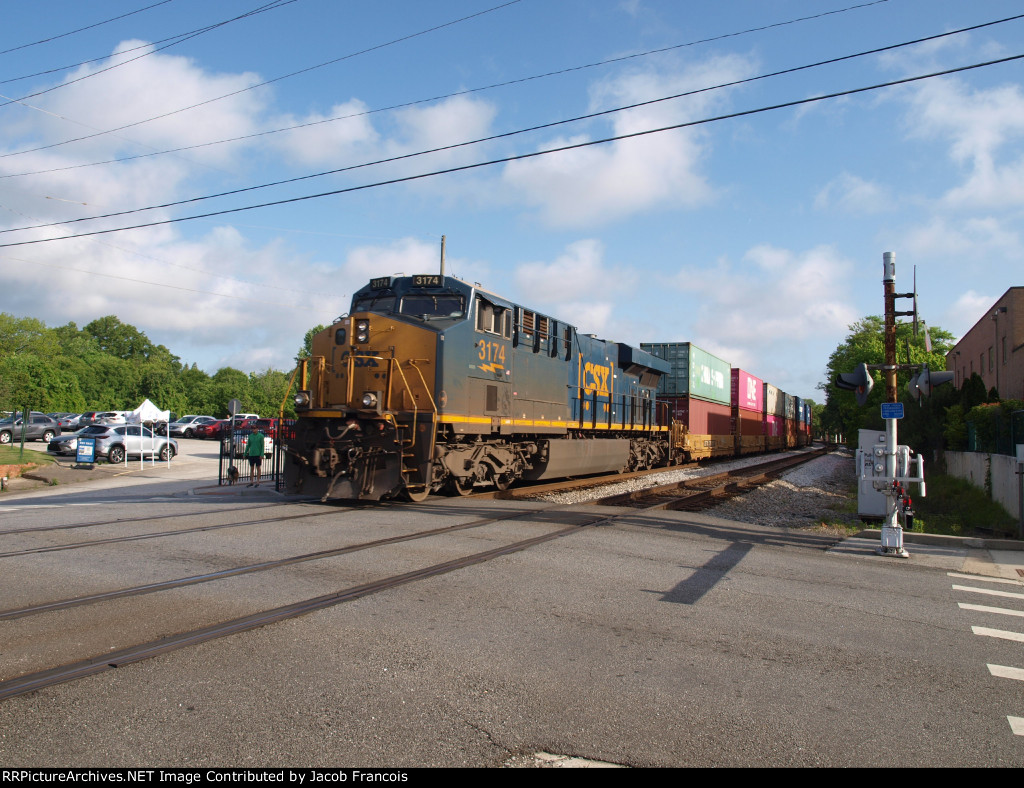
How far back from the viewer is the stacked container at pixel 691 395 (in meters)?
26.9

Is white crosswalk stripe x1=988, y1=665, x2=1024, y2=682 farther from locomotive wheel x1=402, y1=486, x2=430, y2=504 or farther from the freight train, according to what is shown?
locomotive wheel x1=402, y1=486, x2=430, y2=504

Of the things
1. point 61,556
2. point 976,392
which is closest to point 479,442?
point 61,556

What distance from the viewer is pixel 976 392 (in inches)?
853

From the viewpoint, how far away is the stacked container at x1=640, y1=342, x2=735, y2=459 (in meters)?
26.9

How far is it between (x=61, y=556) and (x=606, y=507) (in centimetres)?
878

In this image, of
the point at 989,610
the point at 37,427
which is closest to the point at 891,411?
the point at 989,610

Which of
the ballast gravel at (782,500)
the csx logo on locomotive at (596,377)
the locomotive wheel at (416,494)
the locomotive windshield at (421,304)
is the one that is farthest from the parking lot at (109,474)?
the ballast gravel at (782,500)

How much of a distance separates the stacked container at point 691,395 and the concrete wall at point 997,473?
9.10 meters

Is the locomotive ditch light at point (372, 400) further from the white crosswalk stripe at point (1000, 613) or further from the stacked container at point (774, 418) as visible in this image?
the stacked container at point (774, 418)

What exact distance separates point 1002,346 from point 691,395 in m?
15.1

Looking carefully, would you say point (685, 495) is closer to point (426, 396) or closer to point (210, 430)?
point (426, 396)

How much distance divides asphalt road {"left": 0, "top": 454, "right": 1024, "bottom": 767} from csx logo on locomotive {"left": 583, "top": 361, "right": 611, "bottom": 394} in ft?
34.2

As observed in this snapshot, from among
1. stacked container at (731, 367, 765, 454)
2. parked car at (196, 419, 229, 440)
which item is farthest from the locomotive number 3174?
parked car at (196, 419, 229, 440)

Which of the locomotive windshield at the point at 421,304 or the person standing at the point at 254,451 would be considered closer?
the locomotive windshield at the point at 421,304
